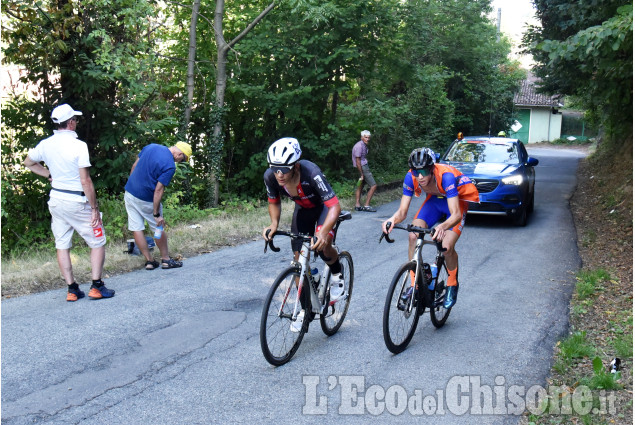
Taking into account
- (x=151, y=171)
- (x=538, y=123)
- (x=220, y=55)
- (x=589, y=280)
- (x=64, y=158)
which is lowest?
(x=589, y=280)

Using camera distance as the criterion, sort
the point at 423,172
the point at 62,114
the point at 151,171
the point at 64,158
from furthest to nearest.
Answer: the point at 151,171 < the point at 64,158 < the point at 62,114 < the point at 423,172

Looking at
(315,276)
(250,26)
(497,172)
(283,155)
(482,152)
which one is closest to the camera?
(283,155)

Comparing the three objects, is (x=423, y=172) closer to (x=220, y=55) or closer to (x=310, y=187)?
(x=310, y=187)

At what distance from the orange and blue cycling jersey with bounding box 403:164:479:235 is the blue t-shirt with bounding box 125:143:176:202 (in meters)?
3.42

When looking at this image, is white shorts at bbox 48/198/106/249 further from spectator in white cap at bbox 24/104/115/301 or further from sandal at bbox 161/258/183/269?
sandal at bbox 161/258/183/269

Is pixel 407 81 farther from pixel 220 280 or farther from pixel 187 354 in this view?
pixel 187 354

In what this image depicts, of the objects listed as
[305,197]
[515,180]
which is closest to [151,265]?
[305,197]

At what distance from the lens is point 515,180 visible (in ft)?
40.5

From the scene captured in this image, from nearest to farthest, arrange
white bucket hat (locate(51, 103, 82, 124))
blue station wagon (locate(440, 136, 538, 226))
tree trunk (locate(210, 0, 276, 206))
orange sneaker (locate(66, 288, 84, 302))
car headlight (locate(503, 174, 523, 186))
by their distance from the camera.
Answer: white bucket hat (locate(51, 103, 82, 124))
orange sneaker (locate(66, 288, 84, 302))
blue station wagon (locate(440, 136, 538, 226))
car headlight (locate(503, 174, 523, 186))
tree trunk (locate(210, 0, 276, 206))

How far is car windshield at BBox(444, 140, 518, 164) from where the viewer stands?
43.4 feet

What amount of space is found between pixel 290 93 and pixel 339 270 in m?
11.9

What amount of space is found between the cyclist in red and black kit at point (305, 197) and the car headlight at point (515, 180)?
7.47 meters

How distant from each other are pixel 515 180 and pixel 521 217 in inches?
31.2

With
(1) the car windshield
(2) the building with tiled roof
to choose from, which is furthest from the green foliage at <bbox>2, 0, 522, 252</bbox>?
(2) the building with tiled roof
